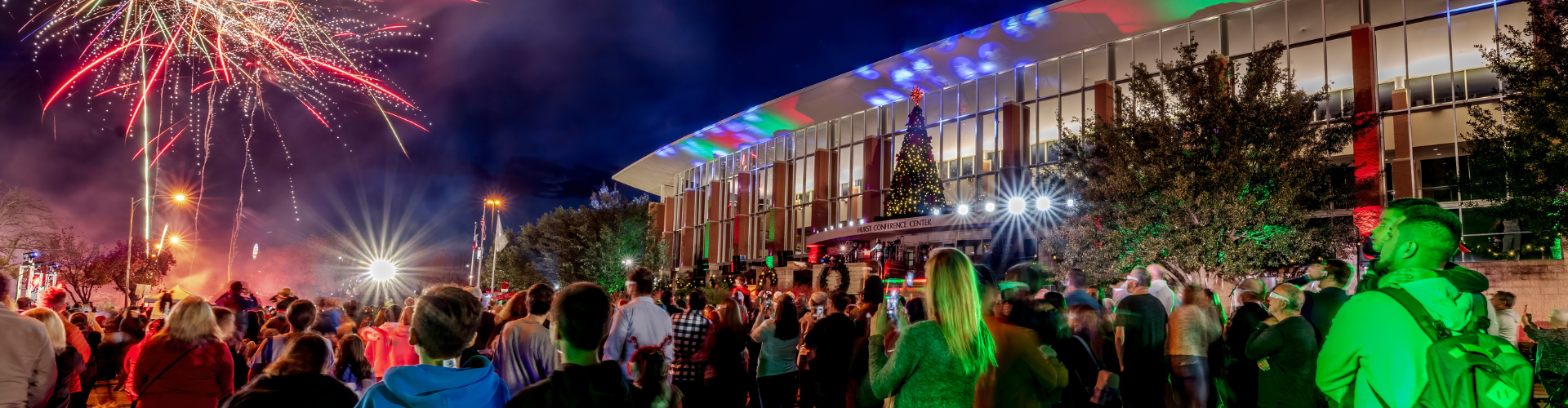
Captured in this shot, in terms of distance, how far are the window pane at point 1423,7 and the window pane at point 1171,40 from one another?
5850 millimetres

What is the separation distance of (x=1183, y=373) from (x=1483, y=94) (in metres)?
22.9

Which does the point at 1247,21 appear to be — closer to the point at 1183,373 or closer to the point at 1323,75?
the point at 1323,75

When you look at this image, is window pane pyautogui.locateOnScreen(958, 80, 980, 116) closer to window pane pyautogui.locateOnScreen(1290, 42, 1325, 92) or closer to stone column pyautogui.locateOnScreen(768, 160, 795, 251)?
window pane pyautogui.locateOnScreen(1290, 42, 1325, 92)

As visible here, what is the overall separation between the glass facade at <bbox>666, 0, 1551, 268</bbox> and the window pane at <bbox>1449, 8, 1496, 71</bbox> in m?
0.03

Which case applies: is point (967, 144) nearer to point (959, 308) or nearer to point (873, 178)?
point (873, 178)

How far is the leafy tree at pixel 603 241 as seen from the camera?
4312 centimetres

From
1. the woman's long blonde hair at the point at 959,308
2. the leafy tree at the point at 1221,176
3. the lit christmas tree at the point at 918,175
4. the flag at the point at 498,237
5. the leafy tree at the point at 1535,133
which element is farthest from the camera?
the flag at the point at 498,237

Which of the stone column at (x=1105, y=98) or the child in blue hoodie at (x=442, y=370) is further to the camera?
the stone column at (x=1105, y=98)

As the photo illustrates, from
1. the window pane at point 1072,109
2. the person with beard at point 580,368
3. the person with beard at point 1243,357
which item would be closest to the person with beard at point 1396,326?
the person with beard at point 580,368

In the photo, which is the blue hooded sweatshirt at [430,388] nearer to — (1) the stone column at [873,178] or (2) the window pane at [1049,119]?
(2) the window pane at [1049,119]

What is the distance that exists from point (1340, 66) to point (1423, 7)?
8.08 ft

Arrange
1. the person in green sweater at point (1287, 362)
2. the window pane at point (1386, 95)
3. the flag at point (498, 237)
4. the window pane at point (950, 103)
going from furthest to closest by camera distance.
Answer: the flag at point (498, 237) → the window pane at point (950, 103) → the window pane at point (1386, 95) → the person in green sweater at point (1287, 362)

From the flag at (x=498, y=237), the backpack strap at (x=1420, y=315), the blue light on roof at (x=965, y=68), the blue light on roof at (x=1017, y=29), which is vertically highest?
the blue light on roof at (x=1017, y=29)

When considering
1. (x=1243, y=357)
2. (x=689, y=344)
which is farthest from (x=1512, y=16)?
(x=689, y=344)
